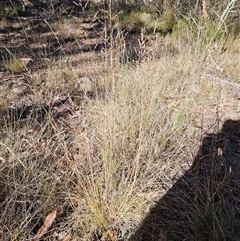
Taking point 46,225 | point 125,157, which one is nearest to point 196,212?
point 125,157

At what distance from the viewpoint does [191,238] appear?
1498 mm

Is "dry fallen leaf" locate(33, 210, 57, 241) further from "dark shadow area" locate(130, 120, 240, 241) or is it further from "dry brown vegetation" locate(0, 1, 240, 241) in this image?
"dark shadow area" locate(130, 120, 240, 241)

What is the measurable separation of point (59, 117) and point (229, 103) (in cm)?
154

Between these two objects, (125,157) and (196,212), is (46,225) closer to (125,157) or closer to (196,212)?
(125,157)

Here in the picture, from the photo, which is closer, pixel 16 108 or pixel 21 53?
pixel 16 108

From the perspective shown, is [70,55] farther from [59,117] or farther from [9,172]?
[9,172]

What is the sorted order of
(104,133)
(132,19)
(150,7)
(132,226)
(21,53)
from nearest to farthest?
(132,226) → (104,133) → (21,53) → (132,19) → (150,7)

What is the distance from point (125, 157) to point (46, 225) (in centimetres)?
58

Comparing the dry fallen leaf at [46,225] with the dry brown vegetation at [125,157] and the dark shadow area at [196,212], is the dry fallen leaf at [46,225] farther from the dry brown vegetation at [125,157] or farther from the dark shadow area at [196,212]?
the dark shadow area at [196,212]

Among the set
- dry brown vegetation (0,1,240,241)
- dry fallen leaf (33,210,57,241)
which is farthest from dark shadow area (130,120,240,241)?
dry fallen leaf (33,210,57,241)

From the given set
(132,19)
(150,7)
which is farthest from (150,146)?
(150,7)

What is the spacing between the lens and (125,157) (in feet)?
5.88

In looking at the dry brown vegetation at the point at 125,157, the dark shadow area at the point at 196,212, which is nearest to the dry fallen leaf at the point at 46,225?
the dry brown vegetation at the point at 125,157

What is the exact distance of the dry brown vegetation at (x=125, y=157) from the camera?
5.06 feet
